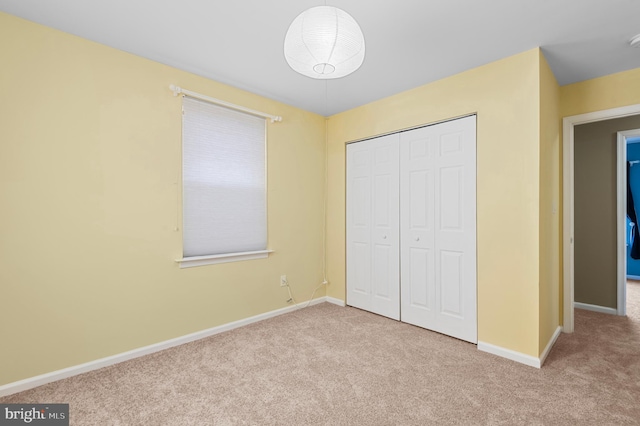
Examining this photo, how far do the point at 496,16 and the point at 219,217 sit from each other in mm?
2766

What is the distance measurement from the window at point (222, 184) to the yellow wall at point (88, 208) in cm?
11

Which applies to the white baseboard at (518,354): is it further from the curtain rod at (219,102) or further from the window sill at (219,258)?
the curtain rod at (219,102)

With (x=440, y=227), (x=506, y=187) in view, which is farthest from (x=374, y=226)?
(x=506, y=187)

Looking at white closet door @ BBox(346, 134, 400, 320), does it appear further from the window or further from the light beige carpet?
the window

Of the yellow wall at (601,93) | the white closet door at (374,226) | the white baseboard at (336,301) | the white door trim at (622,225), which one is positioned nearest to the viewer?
the yellow wall at (601,93)

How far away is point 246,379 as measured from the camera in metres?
2.19

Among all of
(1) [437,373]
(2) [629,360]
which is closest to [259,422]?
(1) [437,373]

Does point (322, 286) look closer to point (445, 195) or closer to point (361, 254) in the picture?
point (361, 254)

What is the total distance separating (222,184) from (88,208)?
1.12 meters

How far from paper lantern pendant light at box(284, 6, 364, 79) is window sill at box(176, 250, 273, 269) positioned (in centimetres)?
204

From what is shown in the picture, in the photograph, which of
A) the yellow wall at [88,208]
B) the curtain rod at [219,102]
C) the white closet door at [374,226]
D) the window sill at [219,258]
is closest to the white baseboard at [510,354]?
the white closet door at [374,226]

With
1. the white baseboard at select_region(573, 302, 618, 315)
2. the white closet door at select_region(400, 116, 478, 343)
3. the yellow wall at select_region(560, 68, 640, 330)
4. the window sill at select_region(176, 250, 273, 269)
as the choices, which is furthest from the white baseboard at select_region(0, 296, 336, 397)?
the white baseboard at select_region(573, 302, 618, 315)

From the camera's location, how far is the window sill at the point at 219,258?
9.21ft

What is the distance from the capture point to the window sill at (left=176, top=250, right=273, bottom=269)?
281 cm
